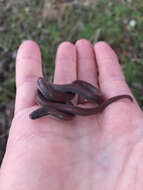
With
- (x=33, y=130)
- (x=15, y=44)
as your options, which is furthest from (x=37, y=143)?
(x=15, y=44)

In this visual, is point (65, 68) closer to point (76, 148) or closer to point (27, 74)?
point (27, 74)

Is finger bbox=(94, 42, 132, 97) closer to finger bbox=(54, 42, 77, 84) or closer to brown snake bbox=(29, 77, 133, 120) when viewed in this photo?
brown snake bbox=(29, 77, 133, 120)

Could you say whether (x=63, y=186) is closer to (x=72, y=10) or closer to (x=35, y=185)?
(x=35, y=185)

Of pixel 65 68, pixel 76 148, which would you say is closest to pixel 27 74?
pixel 65 68

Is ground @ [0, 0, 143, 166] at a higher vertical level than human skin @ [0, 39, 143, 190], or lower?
higher

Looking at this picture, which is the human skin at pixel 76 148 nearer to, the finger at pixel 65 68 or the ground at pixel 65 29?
the finger at pixel 65 68

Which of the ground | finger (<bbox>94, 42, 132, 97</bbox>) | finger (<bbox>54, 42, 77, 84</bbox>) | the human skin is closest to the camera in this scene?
the human skin

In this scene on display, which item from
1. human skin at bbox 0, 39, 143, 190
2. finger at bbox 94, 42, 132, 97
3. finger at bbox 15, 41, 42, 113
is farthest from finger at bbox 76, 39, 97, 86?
finger at bbox 15, 41, 42, 113
